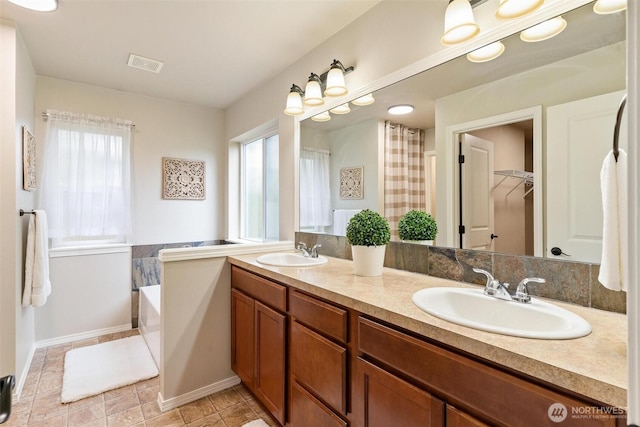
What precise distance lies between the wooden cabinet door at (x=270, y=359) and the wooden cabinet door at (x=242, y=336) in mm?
82

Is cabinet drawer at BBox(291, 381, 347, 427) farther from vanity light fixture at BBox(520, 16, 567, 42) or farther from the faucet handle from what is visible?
vanity light fixture at BBox(520, 16, 567, 42)

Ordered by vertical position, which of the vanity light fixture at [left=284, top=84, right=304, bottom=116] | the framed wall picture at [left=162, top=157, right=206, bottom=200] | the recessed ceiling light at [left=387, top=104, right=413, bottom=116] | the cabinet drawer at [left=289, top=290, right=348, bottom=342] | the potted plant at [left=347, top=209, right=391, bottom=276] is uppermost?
the vanity light fixture at [left=284, top=84, right=304, bottom=116]

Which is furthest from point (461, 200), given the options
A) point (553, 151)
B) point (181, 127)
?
point (181, 127)

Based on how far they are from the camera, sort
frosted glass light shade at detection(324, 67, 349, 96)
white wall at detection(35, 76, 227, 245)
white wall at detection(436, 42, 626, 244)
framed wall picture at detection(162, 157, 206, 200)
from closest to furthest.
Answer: white wall at detection(436, 42, 626, 244) < frosted glass light shade at detection(324, 67, 349, 96) < white wall at detection(35, 76, 227, 245) < framed wall picture at detection(162, 157, 206, 200)

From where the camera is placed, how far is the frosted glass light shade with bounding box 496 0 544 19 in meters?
1.11

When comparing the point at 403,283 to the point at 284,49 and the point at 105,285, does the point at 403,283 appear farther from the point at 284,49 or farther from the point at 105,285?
the point at 105,285

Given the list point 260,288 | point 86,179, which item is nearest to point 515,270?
point 260,288

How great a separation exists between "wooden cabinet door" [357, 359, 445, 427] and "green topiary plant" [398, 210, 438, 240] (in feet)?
2.58

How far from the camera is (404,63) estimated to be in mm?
1693

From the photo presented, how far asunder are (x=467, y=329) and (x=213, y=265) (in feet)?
5.64

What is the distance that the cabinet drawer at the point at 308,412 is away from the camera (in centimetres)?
128

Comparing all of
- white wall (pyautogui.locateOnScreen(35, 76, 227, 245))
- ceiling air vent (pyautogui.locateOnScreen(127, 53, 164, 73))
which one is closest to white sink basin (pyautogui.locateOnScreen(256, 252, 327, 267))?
white wall (pyautogui.locateOnScreen(35, 76, 227, 245))

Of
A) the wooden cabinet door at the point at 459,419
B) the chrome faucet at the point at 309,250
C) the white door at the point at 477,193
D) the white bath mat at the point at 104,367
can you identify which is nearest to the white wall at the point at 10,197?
the white bath mat at the point at 104,367

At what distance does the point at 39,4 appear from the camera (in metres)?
1.82
